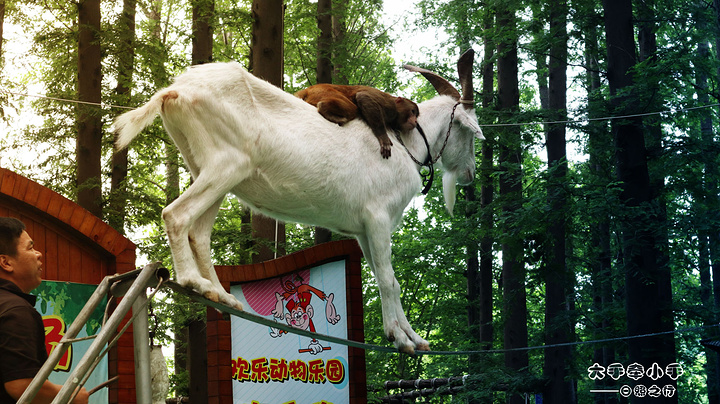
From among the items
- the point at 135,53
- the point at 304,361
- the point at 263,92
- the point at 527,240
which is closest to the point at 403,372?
the point at 527,240

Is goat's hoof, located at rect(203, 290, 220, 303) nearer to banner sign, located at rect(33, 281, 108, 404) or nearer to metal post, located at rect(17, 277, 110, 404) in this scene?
metal post, located at rect(17, 277, 110, 404)

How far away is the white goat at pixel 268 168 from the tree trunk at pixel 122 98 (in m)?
7.62

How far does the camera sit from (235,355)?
6719 millimetres

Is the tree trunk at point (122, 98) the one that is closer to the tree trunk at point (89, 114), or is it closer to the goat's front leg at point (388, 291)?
the tree trunk at point (89, 114)

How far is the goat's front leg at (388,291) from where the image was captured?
13.8 ft

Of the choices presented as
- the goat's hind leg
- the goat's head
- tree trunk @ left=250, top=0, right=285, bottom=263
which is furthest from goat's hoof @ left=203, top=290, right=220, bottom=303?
tree trunk @ left=250, top=0, right=285, bottom=263

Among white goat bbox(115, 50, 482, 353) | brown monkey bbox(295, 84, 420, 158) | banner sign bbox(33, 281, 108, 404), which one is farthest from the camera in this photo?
banner sign bbox(33, 281, 108, 404)

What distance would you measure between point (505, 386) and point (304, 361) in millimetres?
7721

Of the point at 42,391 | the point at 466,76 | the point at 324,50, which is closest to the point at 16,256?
the point at 42,391

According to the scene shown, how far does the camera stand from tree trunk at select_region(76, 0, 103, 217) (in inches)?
404

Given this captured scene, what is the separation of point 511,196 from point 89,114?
6994 mm

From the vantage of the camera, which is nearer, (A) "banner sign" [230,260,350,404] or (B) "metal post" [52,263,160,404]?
(B) "metal post" [52,263,160,404]

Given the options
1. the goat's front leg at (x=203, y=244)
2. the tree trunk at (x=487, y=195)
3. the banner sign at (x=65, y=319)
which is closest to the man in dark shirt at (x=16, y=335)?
the goat's front leg at (x=203, y=244)

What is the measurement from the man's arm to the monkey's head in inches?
99.4
